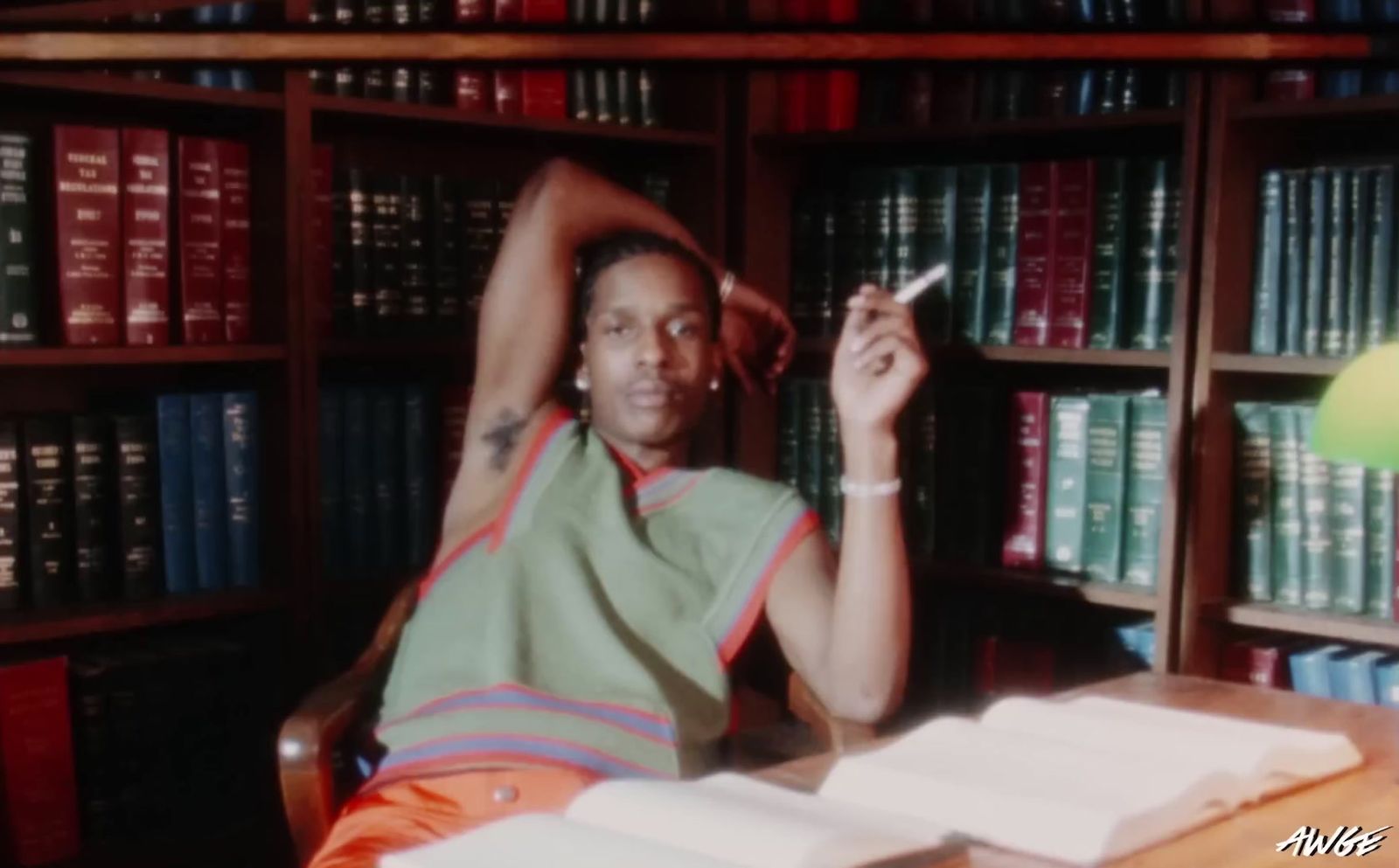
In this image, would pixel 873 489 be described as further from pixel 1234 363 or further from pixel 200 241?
pixel 200 241

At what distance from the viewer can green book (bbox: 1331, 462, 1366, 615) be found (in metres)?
1.86

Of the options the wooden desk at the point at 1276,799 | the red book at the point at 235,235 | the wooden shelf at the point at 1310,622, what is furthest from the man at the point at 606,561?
the wooden shelf at the point at 1310,622

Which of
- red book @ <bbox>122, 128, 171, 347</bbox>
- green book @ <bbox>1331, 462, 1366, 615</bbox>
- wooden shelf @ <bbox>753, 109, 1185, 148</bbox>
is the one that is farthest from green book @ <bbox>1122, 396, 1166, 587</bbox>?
red book @ <bbox>122, 128, 171, 347</bbox>

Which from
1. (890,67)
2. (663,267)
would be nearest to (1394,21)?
(890,67)

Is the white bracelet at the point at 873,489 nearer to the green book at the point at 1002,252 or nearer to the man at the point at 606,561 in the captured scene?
the man at the point at 606,561

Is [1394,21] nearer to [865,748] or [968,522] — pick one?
[865,748]

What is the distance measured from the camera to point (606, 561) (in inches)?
61.9

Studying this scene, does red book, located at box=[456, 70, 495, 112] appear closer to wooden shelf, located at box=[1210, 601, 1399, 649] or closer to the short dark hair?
the short dark hair

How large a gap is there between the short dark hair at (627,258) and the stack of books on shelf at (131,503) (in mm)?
518

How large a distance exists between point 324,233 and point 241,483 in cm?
37

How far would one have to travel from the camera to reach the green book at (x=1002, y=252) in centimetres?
211

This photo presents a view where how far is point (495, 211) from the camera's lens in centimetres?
217

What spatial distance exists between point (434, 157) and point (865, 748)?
152 centimetres

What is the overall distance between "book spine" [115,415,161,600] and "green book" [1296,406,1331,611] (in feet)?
5.01
